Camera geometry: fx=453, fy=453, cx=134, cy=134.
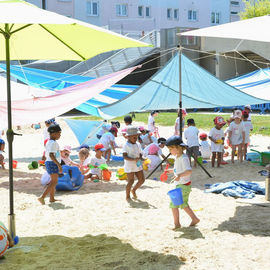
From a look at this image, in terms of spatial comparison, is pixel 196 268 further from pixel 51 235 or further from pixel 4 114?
pixel 4 114

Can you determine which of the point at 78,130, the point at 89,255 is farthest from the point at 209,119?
the point at 89,255

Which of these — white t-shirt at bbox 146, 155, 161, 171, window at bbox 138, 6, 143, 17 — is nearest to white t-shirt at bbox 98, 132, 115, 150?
white t-shirt at bbox 146, 155, 161, 171

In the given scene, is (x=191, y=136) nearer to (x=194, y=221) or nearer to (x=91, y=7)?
(x=194, y=221)

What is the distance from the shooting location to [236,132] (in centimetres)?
1020

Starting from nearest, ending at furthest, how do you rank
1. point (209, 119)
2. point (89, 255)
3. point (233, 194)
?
point (89, 255) → point (233, 194) → point (209, 119)

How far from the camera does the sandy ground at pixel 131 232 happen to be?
13.5ft

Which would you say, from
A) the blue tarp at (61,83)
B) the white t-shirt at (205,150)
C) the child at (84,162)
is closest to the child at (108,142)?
the blue tarp at (61,83)

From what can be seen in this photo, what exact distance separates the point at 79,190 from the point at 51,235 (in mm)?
2550

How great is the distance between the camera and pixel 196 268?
391 cm

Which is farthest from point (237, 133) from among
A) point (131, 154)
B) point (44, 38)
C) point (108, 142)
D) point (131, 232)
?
point (131, 232)

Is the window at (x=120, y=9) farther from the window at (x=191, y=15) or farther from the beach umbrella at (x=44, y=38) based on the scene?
the beach umbrella at (x=44, y=38)

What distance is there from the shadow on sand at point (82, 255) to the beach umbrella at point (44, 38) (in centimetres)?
38

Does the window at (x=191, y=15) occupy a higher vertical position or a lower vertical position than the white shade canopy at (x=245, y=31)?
higher

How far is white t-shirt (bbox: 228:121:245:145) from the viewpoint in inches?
400
